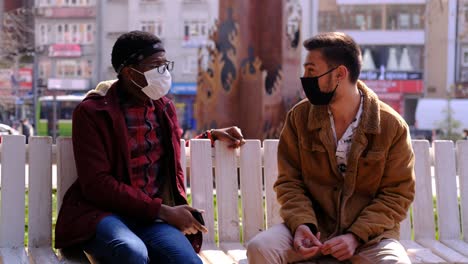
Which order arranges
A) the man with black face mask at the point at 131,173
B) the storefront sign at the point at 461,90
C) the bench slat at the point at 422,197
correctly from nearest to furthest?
the man with black face mask at the point at 131,173 → the bench slat at the point at 422,197 → the storefront sign at the point at 461,90

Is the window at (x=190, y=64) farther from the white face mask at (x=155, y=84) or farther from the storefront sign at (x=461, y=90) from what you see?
the white face mask at (x=155, y=84)

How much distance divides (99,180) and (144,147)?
28cm

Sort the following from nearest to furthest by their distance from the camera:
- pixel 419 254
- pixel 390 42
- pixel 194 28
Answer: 1. pixel 419 254
2. pixel 194 28
3. pixel 390 42

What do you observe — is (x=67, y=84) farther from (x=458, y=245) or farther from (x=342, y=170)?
(x=342, y=170)

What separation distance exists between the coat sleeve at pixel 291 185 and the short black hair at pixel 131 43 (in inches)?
28.6

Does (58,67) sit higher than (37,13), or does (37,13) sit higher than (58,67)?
(37,13)

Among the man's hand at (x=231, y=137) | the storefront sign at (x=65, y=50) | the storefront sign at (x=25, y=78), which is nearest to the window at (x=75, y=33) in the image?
the storefront sign at (x=65, y=50)

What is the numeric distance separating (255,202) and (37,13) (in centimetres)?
2264

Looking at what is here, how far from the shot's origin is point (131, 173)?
3.43m

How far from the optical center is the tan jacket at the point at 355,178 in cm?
344

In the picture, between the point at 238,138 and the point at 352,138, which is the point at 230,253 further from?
the point at 352,138

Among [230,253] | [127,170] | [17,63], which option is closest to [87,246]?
[127,170]

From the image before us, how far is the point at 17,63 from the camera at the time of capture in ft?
77.7

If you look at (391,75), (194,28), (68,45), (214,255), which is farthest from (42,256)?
(391,75)
